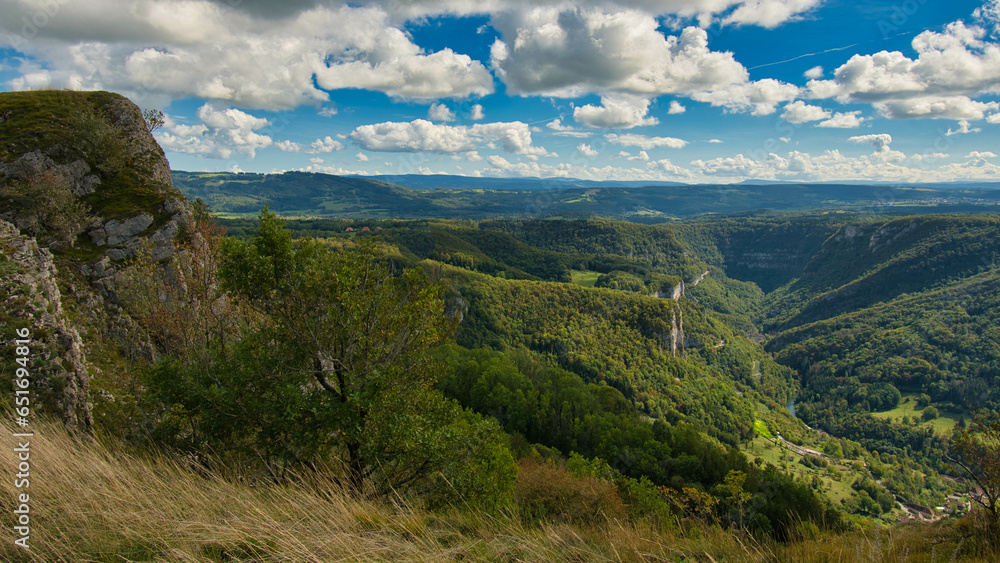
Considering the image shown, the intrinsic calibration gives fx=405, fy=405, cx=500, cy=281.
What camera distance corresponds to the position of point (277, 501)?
6.86 m

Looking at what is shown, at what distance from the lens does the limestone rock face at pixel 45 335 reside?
10.8 metres

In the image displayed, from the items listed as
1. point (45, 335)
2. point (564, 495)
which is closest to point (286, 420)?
point (45, 335)

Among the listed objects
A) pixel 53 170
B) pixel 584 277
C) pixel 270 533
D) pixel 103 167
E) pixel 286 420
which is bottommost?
pixel 584 277

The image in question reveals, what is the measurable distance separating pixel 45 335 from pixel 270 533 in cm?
1241

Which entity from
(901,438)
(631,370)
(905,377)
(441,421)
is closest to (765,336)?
(905,377)

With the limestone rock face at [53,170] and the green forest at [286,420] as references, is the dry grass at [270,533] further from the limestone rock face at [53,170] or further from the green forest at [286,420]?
the limestone rock face at [53,170]

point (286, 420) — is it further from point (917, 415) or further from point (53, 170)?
point (917, 415)

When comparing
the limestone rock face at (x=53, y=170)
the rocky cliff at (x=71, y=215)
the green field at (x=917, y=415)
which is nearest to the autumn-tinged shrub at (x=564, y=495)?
the rocky cliff at (x=71, y=215)

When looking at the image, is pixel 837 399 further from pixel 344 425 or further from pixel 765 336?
pixel 344 425

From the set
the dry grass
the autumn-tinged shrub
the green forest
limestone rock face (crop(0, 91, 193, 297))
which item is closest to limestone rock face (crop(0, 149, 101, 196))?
limestone rock face (crop(0, 91, 193, 297))

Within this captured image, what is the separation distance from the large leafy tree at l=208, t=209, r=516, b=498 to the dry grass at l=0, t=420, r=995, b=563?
2470 mm

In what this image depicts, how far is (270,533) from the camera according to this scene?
213 inches

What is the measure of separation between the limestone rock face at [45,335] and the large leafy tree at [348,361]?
4388 mm

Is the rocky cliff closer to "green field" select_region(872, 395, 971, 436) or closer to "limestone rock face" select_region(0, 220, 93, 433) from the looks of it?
"limestone rock face" select_region(0, 220, 93, 433)
